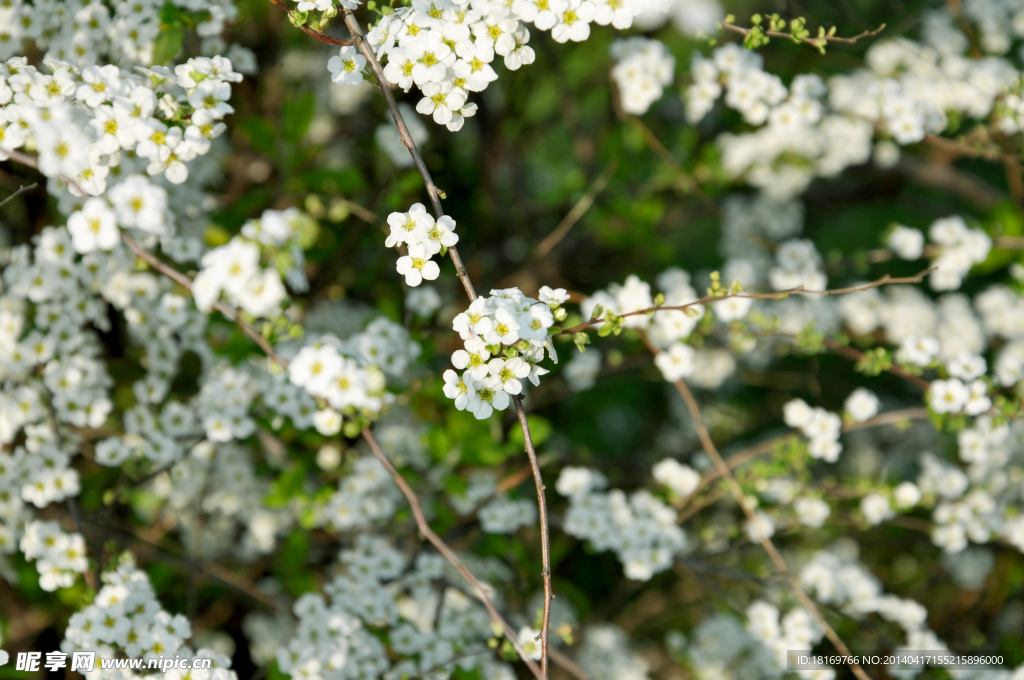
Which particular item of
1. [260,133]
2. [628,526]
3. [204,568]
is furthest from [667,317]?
[204,568]

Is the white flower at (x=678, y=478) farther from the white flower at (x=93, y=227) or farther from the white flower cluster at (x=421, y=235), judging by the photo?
the white flower at (x=93, y=227)

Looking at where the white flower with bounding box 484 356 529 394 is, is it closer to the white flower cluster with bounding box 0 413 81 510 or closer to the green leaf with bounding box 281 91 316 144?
the white flower cluster with bounding box 0 413 81 510

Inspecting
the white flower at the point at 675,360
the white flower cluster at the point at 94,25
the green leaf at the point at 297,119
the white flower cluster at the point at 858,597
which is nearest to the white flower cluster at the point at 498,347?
the white flower at the point at 675,360

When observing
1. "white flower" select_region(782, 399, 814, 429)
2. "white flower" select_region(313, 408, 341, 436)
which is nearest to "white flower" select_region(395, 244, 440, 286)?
"white flower" select_region(313, 408, 341, 436)

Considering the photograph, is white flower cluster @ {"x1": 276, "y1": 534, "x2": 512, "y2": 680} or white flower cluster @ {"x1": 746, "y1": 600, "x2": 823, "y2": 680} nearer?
white flower cluster @ {"x1": 276, "y1": 534, "x2": 512, "y2": 680}

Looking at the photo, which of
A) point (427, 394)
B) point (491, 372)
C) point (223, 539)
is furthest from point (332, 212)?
point (223, 539)

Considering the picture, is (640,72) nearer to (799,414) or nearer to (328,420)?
(799,414)
